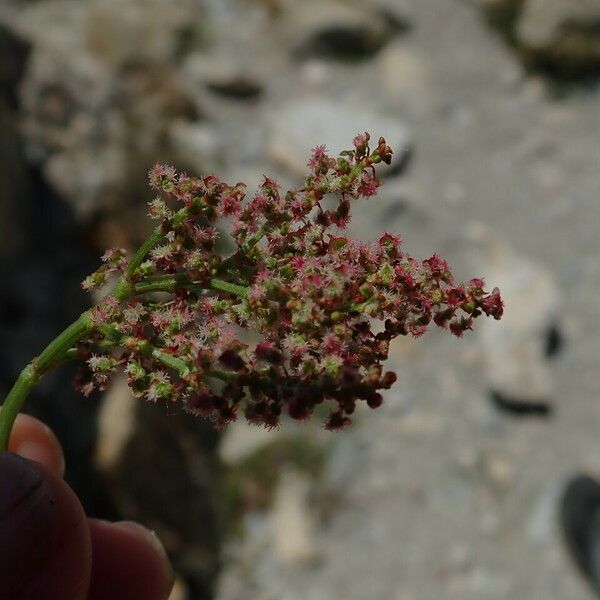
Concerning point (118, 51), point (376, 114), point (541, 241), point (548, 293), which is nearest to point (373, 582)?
point (548, 293)

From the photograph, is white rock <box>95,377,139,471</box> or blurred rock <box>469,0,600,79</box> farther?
blurred rock <box>469,0,600,79</box>

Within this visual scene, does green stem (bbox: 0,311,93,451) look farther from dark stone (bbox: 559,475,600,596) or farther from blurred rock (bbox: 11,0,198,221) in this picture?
blurred rock (bbox: 11,0,198,221)

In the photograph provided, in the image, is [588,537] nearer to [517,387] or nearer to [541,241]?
[517,387]

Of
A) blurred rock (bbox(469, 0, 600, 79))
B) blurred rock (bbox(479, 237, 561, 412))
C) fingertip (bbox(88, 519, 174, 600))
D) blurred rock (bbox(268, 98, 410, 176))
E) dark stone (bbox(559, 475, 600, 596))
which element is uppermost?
blurred rock (bbox(469, 0, 600, 79))

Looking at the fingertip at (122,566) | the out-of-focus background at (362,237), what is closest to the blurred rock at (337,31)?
the out-of-focus background at (362,237)

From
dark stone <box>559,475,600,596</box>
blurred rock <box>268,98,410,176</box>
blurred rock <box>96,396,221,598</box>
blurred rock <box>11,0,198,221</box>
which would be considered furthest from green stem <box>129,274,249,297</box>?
blurred rock <box>268,98,410,176</box>

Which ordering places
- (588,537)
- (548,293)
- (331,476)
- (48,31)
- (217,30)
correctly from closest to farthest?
(588,537) → (331,476) → (548,293) → (48,31) → (217,30)

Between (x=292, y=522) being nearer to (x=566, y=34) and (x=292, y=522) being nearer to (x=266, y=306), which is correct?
(x=266, y=306)

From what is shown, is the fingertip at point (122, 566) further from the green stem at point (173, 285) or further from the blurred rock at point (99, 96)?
the blurred rock at point (99, 96)
